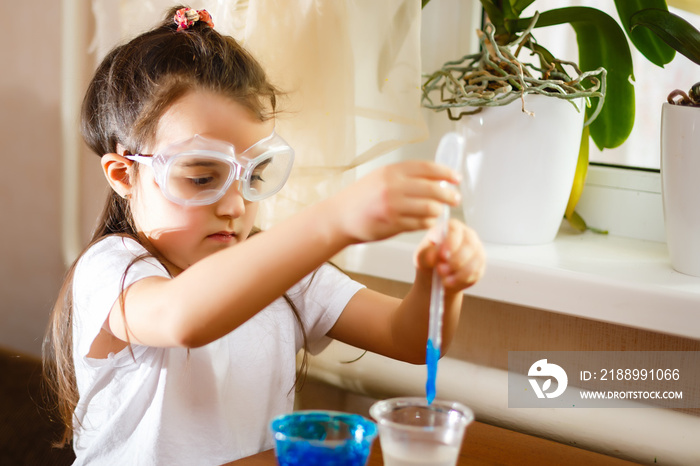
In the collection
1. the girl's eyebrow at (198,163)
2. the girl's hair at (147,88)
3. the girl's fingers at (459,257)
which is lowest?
the girl's fingers at (459,257)

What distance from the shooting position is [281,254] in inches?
28.2

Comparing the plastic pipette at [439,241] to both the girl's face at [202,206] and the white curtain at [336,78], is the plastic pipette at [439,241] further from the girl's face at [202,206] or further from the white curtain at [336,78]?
the white curtain at [336,78]

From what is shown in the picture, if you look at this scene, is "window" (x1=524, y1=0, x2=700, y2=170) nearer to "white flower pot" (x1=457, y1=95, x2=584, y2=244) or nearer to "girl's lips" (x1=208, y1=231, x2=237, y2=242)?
"white flower pot" (x1=457, y1=95, x2=584, y2=244)

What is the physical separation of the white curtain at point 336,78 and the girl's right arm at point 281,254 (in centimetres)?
44

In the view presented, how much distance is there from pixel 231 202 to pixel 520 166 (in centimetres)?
51

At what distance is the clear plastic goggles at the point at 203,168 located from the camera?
0.95m

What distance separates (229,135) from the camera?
100cm

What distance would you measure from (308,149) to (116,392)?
48 cm

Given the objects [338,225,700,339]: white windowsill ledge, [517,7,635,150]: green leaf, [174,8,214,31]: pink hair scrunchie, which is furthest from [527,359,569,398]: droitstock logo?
[174,8,214,31]: pink hair scrunchie

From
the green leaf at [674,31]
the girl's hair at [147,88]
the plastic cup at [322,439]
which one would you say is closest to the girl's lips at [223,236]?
the girl's hair at [147,88]

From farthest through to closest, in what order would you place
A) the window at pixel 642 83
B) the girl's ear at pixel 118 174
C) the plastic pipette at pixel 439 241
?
the window at pixel 642 83 < the girl's ear at pixel 118 174 < the plastic pipette at pixel 439 241

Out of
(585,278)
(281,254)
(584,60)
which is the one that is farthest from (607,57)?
(281,254)

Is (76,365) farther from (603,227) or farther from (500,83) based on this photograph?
(603,227)

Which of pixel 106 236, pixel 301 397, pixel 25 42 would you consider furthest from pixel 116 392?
pixel 25 42
